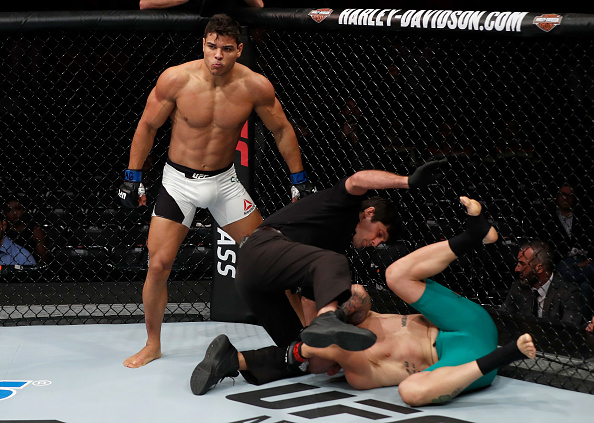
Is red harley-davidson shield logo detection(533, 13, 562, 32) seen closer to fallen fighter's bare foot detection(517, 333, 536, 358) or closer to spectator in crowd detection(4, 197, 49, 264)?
fallen fighter's bare foot detection(517, 333, 536, 358)

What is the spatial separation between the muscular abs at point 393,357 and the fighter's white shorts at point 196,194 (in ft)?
2.78

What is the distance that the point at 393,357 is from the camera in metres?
2.65

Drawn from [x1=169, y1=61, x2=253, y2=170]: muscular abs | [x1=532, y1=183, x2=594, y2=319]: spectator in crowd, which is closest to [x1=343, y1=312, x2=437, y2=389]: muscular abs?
[x1=169, y1=61, x2=253, y2=170]: muscular abs

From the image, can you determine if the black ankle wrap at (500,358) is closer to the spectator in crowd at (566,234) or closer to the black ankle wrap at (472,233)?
the black ankle wrap at (472,233)

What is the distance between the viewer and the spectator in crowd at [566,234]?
153 inches

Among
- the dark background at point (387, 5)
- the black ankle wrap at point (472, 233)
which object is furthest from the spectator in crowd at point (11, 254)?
the black ankle wrap at point (472, 233)

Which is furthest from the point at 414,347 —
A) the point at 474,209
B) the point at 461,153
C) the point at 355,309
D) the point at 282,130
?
the point at 461,153

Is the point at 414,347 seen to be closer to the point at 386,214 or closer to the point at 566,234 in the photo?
the point at 386,214

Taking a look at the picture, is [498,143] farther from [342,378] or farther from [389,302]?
[342,378]

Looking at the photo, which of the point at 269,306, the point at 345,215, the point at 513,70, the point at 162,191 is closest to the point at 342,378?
the point at 269,306

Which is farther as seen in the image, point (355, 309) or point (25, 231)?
point (25, 231)

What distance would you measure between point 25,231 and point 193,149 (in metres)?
2.42

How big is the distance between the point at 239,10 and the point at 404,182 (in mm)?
1480

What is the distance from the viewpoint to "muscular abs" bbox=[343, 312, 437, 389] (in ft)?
8.55
